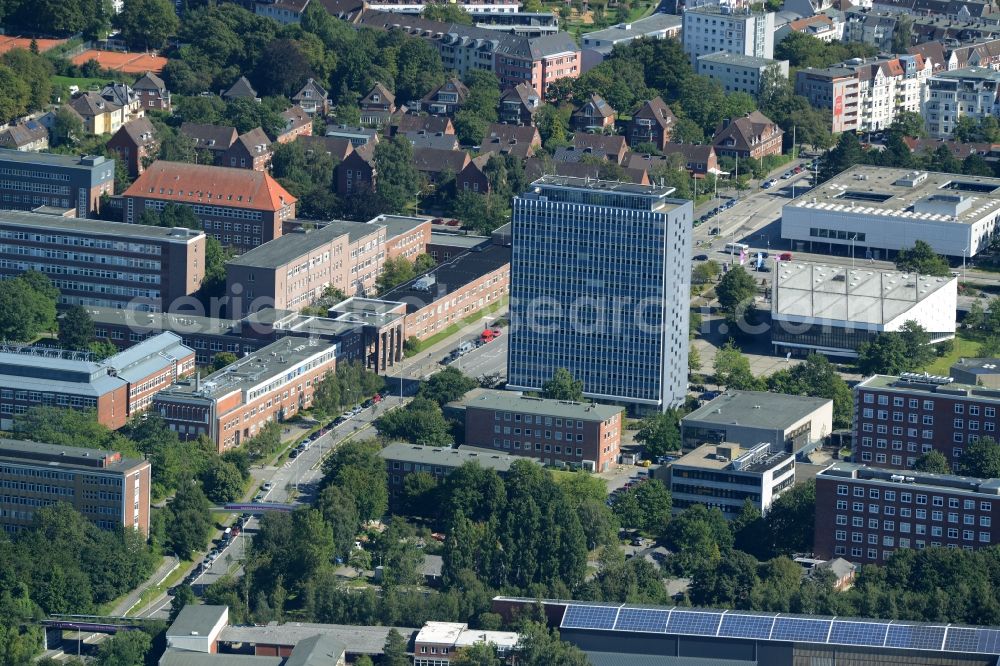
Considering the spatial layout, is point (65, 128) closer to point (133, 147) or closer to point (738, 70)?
point (133, 147)

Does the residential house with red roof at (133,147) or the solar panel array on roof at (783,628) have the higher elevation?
the residential house with red roof at (133,147)

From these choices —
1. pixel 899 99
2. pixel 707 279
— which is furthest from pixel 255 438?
pixel 899 99

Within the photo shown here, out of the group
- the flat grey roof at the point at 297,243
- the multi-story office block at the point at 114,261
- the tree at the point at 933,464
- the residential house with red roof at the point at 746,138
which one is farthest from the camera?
the residential house with red roof at the point at 746,138

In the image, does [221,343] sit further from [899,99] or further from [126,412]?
[899,99]

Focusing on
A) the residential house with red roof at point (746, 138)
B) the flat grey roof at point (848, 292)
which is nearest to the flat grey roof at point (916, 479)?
the flat grey roof at point (848, 292)

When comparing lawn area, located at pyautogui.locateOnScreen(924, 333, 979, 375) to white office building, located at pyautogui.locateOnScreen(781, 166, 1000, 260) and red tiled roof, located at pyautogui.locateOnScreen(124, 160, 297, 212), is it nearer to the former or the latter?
white office building, located at pyautogui.locateOnScreen(781, 166, 1000, 260)

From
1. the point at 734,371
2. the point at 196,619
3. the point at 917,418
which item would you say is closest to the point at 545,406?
the point at 734,371

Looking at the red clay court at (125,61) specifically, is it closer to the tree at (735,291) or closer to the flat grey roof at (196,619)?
the tree at (735,291)
